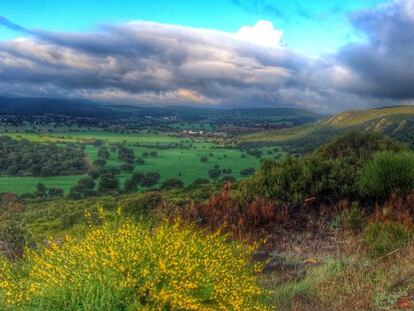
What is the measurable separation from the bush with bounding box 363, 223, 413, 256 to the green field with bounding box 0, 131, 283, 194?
1828 inches

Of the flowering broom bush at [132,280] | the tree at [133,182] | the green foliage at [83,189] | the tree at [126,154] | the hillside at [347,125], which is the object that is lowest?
the green foliage at [83,189]

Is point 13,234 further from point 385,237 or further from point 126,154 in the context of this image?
point 126,154

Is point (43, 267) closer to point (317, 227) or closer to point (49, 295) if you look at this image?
point (49, 295)

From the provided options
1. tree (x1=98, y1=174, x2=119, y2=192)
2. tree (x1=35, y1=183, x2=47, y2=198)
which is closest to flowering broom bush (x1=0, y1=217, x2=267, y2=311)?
tree (x1=98, y1=174, x2=119, y2=192)

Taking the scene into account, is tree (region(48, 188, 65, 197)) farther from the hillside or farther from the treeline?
the hillside

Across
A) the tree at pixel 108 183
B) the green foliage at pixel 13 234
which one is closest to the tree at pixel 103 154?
the tree at pixel 108 183

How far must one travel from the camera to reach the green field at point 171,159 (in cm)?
8051

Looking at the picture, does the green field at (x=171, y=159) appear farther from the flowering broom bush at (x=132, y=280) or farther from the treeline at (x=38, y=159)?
the flowering broom bush at (x=132, y=280)

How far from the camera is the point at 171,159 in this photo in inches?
4085

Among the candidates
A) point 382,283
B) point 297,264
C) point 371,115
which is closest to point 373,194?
point 297,264

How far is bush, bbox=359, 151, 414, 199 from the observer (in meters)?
11.1

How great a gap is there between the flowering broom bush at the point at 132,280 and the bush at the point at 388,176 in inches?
268

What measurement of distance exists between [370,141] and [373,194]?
662 cm

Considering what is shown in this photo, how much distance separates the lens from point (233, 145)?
120250 mm
